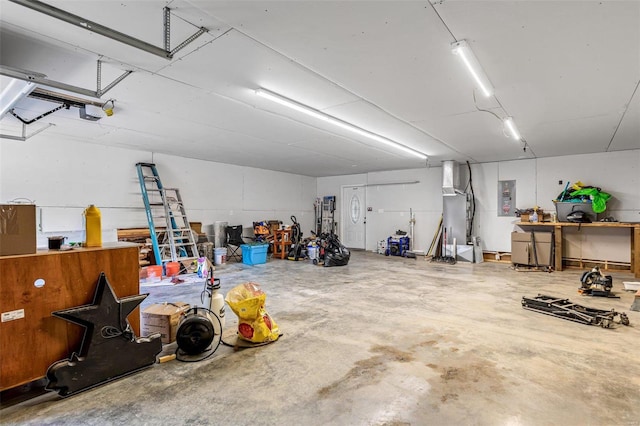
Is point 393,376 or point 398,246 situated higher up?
point 398,246

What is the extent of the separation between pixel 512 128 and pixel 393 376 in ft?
14.7

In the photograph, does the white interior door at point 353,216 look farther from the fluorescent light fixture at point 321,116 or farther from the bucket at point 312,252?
the fluorescent light fixture at point 321,116

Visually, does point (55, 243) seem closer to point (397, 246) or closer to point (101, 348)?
point (101, 348)

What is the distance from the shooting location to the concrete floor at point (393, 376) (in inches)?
78.6

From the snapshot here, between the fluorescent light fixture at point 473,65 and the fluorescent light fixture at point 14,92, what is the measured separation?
3.74m

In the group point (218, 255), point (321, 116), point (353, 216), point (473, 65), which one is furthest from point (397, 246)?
point (473, 65)

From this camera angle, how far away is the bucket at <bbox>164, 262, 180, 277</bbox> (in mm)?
6016

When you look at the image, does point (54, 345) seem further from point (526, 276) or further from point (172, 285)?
point (526, 276)

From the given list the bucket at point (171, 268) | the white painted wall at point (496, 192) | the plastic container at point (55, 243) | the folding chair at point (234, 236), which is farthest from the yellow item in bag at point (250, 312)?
the white painted wall at point (496, 192)

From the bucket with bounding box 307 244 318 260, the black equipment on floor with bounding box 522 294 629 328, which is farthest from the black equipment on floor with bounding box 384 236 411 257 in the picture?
the black equipment on floor with bounding box 522 294 629 328

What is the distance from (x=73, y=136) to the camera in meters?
5.76

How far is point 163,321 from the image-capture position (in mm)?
3105

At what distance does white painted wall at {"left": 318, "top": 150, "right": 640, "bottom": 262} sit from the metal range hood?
2.35 feet

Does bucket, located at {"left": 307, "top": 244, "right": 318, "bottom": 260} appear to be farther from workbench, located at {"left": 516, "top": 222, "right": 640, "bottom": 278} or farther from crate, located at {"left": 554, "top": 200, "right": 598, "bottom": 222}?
crate, located at {"left": 554, "top": 200, "right": 598, "bottom": 222}
